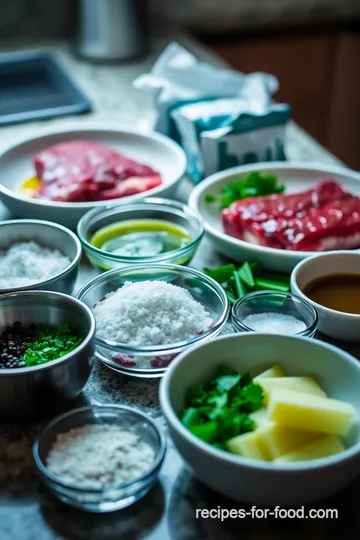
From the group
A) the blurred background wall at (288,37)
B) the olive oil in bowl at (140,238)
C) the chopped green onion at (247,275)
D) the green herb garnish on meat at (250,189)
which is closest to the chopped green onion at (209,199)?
the green herb garnish on meat at (250,189)

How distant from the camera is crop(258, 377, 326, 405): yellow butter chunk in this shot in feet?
2.67

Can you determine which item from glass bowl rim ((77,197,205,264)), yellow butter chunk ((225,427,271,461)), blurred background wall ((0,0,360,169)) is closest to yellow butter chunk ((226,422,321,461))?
yellow butter chunk ((225,427,271,461))

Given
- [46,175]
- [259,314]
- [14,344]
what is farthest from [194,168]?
[14,344]

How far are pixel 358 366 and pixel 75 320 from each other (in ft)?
1.17

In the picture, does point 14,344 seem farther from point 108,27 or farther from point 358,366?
point 108,27

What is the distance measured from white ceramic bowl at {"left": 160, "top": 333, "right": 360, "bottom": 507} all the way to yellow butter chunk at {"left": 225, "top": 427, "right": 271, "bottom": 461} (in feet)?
0.13

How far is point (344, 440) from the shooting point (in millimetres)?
765

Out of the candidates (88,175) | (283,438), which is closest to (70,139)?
(88,175)

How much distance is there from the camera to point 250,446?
738 mm

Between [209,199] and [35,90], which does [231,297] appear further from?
[35,90]

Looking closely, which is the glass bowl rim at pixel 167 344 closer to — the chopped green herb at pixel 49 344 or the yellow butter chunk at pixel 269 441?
the chopped green herb at pixel 49 344

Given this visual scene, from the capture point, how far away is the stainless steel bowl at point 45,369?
2.65 ft

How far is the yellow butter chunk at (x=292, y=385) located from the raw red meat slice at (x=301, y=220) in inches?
13.7

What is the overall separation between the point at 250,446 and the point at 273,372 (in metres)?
0.13
